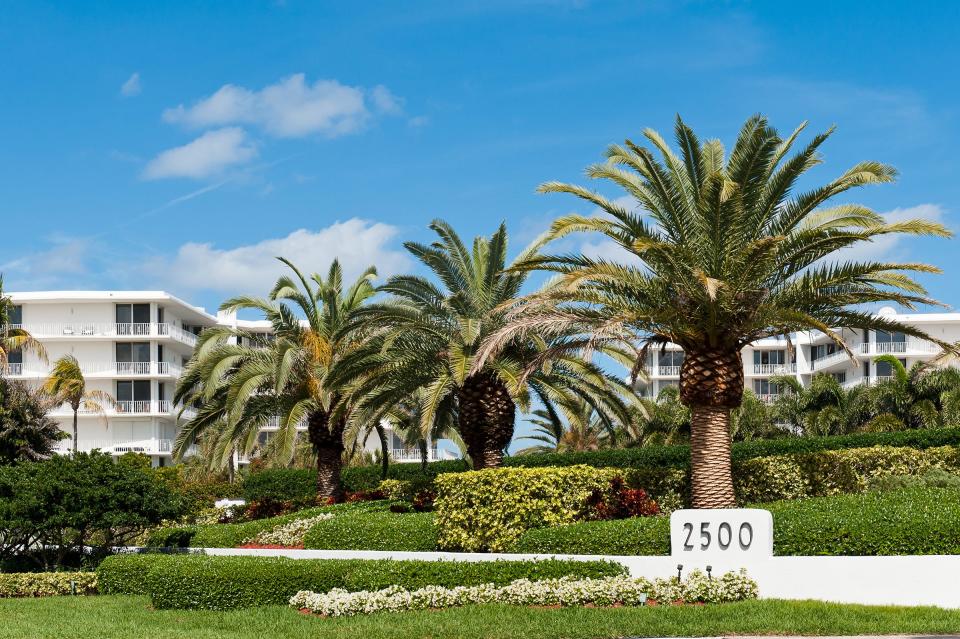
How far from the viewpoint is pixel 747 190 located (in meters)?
18.7

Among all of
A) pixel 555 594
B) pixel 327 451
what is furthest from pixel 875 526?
pixel 327 451

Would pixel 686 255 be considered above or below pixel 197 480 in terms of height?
above

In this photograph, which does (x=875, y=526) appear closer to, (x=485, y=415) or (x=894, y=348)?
(x=485, y=415)

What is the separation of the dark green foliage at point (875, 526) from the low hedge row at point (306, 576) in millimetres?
2740

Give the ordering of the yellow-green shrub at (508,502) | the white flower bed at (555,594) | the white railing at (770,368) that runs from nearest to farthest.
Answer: the white flower bed at (555,594) → the yellow-green shrub at (508,502) → the white railing at (770,368)

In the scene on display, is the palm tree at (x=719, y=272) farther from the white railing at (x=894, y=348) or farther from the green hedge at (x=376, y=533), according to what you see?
the white railing at (x=894, y=348)

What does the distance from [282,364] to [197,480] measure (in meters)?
23.3

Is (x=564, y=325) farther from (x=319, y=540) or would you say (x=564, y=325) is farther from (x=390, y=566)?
(x=319, y=540)

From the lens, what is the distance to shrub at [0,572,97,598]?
19469 millimetres

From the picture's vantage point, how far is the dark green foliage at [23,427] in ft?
97.5

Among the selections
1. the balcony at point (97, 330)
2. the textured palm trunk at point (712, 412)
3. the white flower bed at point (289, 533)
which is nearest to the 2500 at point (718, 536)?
the textured palm trunk at point (712, 412)

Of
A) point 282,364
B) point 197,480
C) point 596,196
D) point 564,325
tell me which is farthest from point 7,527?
point 197,480

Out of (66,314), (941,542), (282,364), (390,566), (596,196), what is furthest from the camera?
(66,314)

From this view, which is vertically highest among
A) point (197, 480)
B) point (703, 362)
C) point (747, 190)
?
point (747, 190)
